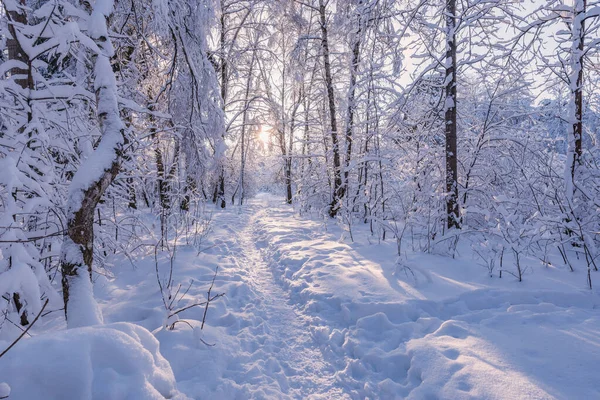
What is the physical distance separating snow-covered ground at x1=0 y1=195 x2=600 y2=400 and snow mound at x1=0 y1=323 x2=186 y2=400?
0.04 ft

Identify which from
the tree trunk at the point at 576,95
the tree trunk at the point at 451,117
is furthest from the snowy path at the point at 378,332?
the tree trunk at the point at 576,95

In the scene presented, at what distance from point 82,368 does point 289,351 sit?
1.89 metres

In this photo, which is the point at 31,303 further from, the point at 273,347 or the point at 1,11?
the point at 1,11

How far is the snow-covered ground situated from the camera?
202 cm

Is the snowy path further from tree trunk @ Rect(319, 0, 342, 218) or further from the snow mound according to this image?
tree trunk @ Rect(319, 0, 342, 218)

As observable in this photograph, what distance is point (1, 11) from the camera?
297 cm

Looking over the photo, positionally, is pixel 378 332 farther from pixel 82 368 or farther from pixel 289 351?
pixel 82 368

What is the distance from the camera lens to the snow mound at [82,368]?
4.25 ft

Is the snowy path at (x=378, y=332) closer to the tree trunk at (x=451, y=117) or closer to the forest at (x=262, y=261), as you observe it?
the forest at (x=262, y=261)

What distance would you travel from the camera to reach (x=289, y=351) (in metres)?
2.88

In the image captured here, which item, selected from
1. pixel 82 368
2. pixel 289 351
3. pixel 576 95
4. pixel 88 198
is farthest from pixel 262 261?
pixel 576 95

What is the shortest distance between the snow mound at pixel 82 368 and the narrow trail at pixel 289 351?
108 cm

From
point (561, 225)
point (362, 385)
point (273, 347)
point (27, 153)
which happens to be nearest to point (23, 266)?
point (27, 153)

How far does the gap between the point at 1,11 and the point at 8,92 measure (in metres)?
0.94
